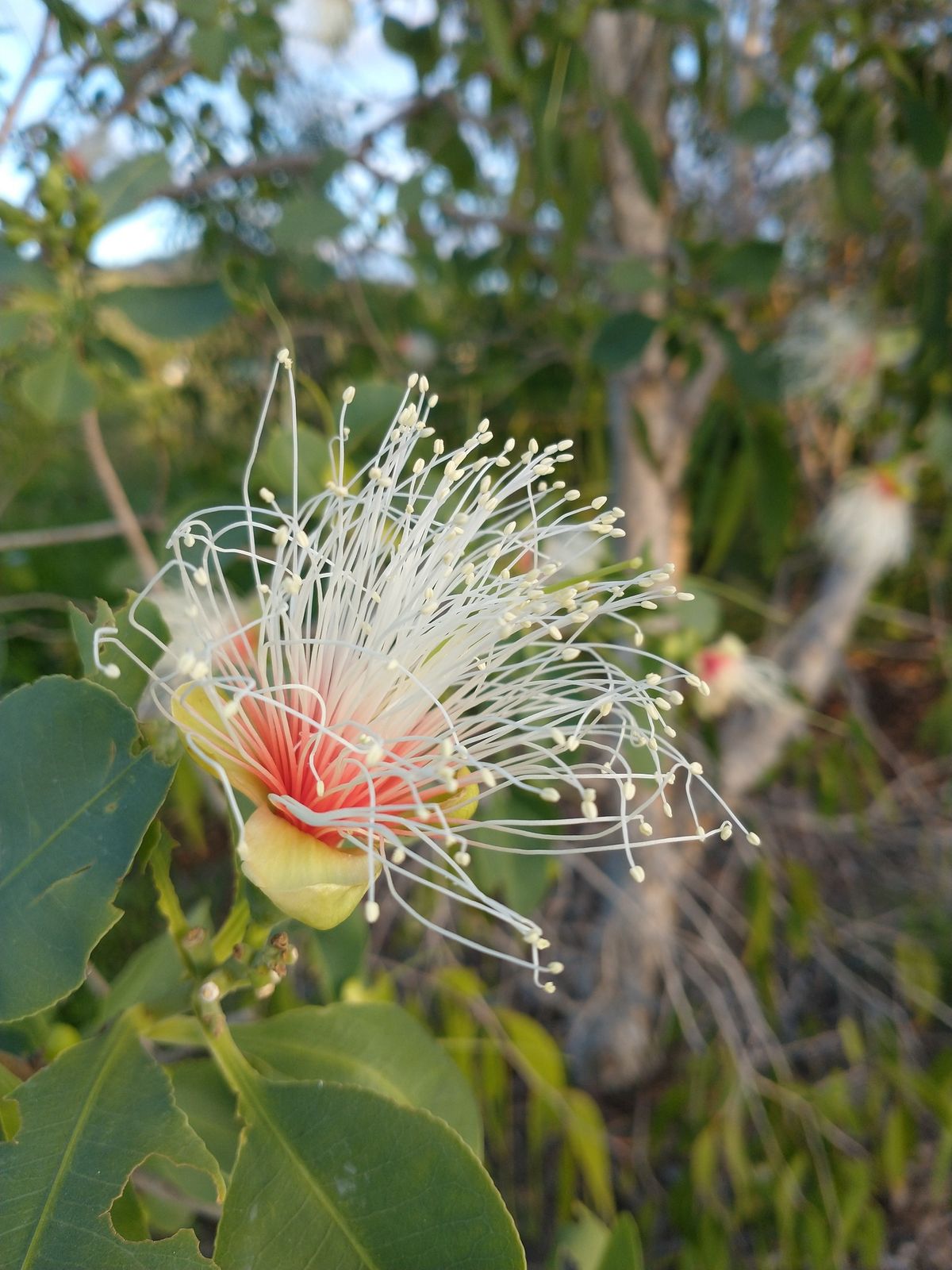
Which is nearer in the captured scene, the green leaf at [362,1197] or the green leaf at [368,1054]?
the green leaf at [362,1197]

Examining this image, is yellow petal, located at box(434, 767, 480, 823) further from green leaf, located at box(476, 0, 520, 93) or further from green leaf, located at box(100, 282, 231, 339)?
green leaf, located at box(476, 0, 520, 93)

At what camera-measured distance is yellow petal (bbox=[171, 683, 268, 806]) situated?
0.47 metres

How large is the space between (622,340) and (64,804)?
0.99 meters

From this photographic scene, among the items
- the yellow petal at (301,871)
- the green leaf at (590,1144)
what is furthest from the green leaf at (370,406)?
the green leaf at (590,1144)

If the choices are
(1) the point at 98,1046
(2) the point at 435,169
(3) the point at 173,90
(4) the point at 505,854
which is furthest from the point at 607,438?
(1) the point at 98,1046

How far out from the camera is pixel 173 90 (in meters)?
1.48

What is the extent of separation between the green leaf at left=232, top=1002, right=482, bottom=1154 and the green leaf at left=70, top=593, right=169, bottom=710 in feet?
0.89

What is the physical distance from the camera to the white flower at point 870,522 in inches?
75.7

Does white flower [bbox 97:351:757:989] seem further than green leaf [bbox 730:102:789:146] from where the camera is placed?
No

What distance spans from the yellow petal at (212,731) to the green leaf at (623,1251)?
0.45 meters

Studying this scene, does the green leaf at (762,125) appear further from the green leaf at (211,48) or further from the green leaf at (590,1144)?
the green leaf at (590,1144)

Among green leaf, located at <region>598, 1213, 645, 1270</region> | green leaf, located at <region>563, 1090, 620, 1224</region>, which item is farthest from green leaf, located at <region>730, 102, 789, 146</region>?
green leaf, located at <region>563, 1090, 620, 1224</region>

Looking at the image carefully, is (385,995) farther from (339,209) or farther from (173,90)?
(173,90)

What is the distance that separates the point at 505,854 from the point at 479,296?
1502 millimetres
